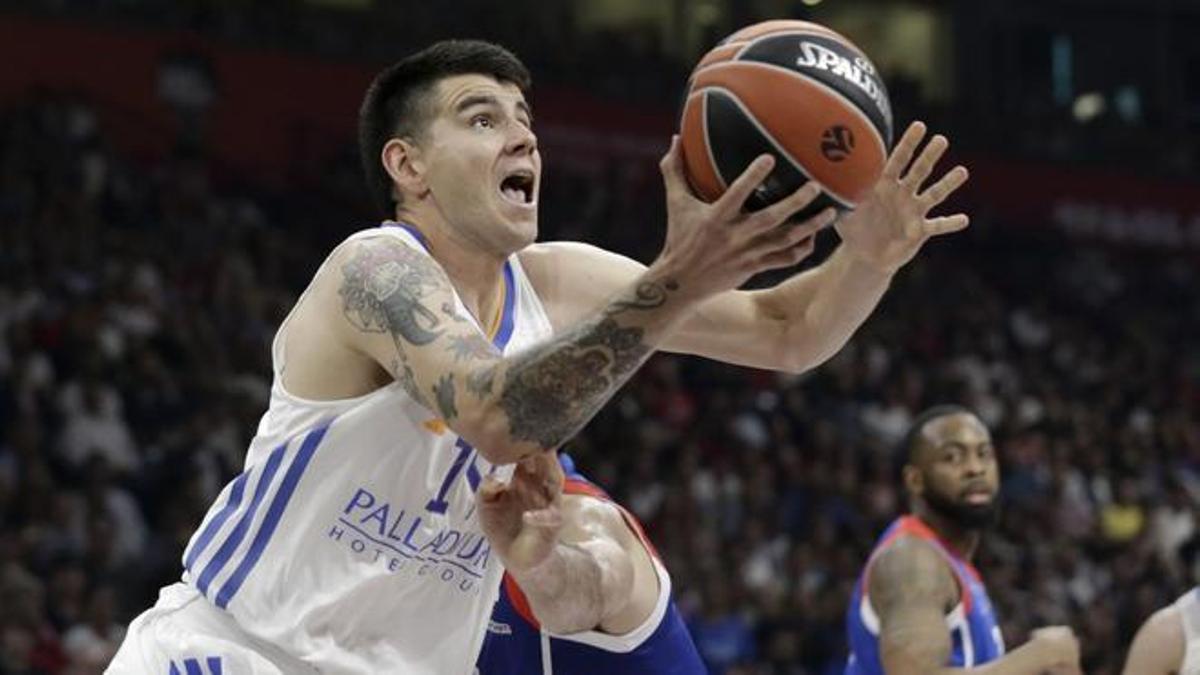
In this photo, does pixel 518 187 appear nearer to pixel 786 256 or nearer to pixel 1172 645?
pixel 786 256

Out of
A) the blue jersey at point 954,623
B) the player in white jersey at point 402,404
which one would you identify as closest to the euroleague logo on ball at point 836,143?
the player in white jersey at point 402,404

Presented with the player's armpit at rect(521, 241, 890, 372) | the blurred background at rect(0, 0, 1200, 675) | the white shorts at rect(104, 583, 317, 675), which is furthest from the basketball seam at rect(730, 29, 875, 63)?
the blurred background at rect(0, 0, 1200, 675)

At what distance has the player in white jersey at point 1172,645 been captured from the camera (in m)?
5.21

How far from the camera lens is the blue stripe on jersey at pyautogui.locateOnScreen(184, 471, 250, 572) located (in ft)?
11.9

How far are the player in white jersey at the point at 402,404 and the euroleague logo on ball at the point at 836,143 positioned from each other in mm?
124

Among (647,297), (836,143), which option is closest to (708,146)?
(836,143)

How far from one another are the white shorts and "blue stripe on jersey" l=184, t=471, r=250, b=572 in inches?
3.7

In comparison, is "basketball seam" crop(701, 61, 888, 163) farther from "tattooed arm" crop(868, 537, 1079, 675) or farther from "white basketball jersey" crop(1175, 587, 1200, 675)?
"white basketball jersey" crop(1175, 587, 1200, 675)

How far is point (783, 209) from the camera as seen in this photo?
298cm

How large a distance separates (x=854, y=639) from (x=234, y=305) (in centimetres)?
631

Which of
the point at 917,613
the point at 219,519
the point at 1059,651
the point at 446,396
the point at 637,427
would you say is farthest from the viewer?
the point at 637,427

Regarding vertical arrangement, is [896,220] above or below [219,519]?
above

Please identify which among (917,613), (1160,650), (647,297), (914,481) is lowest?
(1160,650)

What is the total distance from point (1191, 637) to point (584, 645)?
6.29 feet
